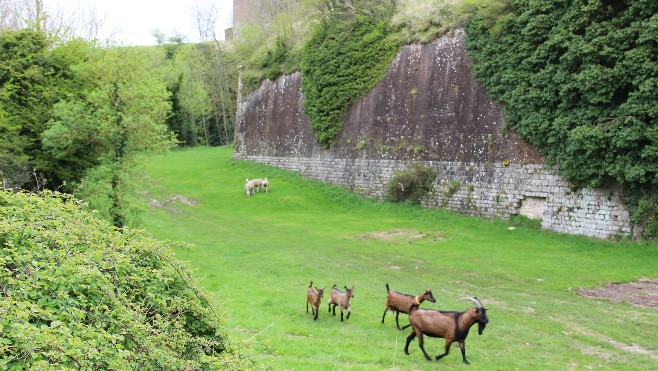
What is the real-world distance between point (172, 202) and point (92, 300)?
96.3 ft

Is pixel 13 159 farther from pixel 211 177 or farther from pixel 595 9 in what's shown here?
pixel 211 177

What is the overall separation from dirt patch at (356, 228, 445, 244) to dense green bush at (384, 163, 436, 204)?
5.06 metres

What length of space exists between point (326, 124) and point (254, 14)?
2644 centimetres

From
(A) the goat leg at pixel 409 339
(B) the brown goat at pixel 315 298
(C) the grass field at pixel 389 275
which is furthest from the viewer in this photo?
(B) the brown goat at pixel 315 298

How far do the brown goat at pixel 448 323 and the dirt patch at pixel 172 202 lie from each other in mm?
23148

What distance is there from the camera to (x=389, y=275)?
1716cm

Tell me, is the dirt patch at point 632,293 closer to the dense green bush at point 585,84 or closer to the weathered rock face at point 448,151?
the dense green bush at point 585,84

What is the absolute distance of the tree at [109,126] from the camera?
19.4 metres

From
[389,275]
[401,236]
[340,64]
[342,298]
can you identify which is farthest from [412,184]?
[342,298]

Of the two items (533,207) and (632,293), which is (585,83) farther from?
(632,293)

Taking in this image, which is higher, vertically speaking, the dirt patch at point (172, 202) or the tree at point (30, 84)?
the tree at point (30, 84)

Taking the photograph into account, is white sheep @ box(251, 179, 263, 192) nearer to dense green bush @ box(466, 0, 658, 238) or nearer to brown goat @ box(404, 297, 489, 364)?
dense green bush @ box(466, 0, 658, 238)

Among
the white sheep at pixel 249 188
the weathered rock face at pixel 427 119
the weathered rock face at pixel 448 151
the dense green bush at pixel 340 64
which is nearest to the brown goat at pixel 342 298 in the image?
the weathered rock face at pixel 448 151

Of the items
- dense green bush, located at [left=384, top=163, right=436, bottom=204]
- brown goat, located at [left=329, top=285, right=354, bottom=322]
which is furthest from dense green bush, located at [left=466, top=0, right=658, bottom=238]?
brown goat, located at [left=329, top=285, right=354, bottom=322]
